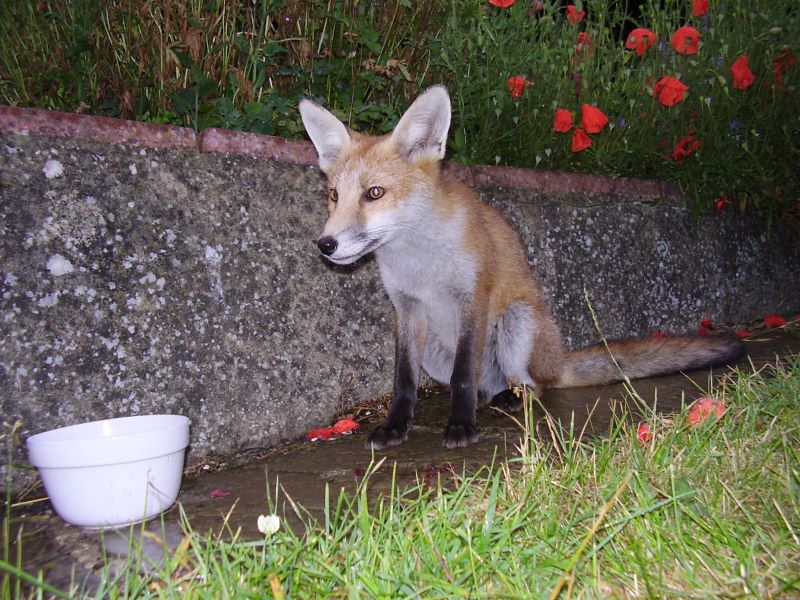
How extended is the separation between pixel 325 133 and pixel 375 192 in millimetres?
385

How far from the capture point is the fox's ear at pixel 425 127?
2.51 m

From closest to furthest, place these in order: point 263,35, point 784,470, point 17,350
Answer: point 784,470 < point 17,350 < point 263,35

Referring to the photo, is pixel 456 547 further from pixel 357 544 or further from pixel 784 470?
pixel 784 470

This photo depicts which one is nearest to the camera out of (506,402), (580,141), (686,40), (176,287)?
(176,287)

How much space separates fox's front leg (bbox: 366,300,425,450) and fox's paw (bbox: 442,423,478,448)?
182 mm

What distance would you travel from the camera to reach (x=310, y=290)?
2.66 m

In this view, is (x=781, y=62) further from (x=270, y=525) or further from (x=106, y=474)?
(x=106, y=474)

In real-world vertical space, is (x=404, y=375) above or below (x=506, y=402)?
above

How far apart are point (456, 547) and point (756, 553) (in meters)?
0.60

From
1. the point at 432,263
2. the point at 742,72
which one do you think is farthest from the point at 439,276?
the point at 742,72

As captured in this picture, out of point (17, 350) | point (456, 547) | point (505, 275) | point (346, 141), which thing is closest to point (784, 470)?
point (456, 547)

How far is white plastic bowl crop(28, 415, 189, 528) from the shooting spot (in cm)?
163

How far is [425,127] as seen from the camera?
262 centimetres

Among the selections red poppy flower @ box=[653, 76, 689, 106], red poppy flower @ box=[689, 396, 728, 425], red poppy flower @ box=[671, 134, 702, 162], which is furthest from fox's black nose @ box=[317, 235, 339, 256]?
red poppy flower @ box=[671, 134, 702, 162]
